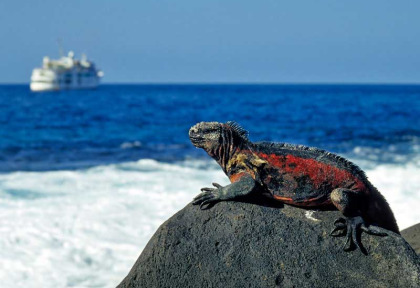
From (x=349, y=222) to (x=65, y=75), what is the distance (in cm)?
8926

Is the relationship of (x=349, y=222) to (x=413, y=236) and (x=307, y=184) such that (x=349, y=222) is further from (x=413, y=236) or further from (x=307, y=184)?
(x=413, y=236)

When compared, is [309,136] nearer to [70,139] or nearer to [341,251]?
[70,139]

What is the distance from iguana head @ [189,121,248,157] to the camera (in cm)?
412

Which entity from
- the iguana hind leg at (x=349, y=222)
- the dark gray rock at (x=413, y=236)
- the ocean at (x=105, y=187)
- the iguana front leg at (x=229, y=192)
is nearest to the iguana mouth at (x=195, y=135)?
the iguana front leg at (x=229, y=192)

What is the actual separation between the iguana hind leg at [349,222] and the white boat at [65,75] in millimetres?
85372

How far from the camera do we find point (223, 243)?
12.5 feet

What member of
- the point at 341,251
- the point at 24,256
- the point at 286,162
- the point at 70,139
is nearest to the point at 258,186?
the point at 286,162

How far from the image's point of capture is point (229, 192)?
3.94 m

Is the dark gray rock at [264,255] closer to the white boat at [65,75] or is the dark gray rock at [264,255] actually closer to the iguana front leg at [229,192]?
the iguana front leg at [229,192]

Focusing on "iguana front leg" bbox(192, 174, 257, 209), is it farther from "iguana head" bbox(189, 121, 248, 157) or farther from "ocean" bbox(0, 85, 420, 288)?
"ocean" bbox(0, 85, 420, 288)

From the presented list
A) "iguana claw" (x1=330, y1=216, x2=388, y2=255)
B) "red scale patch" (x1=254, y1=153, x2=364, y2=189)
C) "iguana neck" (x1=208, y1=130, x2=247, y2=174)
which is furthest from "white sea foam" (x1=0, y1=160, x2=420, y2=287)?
"iguana claw" (x1=330, y1=216, x2=388, y2=255)

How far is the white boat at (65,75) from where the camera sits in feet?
283

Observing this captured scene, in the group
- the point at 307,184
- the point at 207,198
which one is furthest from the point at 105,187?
the point at 307,184

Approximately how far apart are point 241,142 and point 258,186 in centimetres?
33
